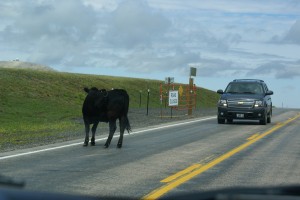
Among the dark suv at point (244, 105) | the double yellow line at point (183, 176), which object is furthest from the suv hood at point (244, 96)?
the double yellow line at point (183, 176)

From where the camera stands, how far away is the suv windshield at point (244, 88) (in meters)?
27.1

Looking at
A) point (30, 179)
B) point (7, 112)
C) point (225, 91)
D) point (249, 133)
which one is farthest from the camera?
point (7, 112)

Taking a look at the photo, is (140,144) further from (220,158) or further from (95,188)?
(95,188)

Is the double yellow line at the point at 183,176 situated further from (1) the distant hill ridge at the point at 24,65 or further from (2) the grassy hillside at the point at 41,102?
(1) the distant hill ridge at the point at 24,65

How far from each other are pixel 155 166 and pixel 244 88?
16173mm

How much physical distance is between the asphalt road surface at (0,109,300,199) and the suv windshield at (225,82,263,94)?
8560 mm

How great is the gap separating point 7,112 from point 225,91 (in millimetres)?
13856

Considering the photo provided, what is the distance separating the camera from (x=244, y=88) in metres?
27.4

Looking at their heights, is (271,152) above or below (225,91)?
below

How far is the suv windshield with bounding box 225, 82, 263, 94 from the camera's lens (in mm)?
27094

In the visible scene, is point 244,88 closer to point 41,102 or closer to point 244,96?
point 244,96

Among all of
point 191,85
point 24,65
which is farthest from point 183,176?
point 24,65

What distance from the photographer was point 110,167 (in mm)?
11516

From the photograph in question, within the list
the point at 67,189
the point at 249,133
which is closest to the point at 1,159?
the point at 67,189
